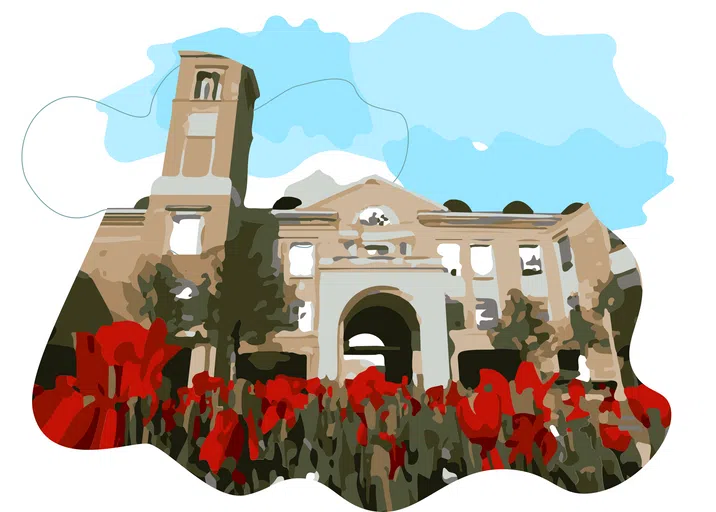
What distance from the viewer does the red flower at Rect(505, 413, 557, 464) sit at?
331cm

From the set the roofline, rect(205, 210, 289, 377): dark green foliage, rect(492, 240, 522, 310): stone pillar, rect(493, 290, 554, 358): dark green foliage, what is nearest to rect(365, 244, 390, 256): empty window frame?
the roofline

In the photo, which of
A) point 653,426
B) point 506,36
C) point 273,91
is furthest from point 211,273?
point 653,426

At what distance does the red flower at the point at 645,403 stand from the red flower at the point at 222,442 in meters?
2.34

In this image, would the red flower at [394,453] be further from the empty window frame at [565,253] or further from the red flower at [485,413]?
the empty window frame at [565,253]

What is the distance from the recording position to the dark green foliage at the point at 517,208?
379 centimetres

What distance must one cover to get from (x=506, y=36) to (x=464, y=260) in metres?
1.56

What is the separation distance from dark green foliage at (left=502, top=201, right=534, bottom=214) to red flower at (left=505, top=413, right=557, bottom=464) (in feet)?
4.31

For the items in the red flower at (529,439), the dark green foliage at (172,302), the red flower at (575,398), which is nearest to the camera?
the red flower at (529,439)

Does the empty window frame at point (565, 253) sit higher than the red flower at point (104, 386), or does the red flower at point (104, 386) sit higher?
the empty window frame at point (565, 253)

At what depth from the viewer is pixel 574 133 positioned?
3828 mm

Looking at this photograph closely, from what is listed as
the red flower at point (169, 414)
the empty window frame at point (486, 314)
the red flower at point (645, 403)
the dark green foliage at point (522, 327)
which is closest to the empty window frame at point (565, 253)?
the dark green foliage at point (522, 327)

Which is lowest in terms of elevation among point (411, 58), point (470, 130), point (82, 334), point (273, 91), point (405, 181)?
point (82, 334)

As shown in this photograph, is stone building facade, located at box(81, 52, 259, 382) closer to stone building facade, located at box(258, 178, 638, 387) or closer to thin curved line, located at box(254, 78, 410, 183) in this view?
thin curved line, located at box(254, 78, 410, 183)

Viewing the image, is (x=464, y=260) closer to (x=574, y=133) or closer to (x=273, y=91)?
(x=574, y=133)
